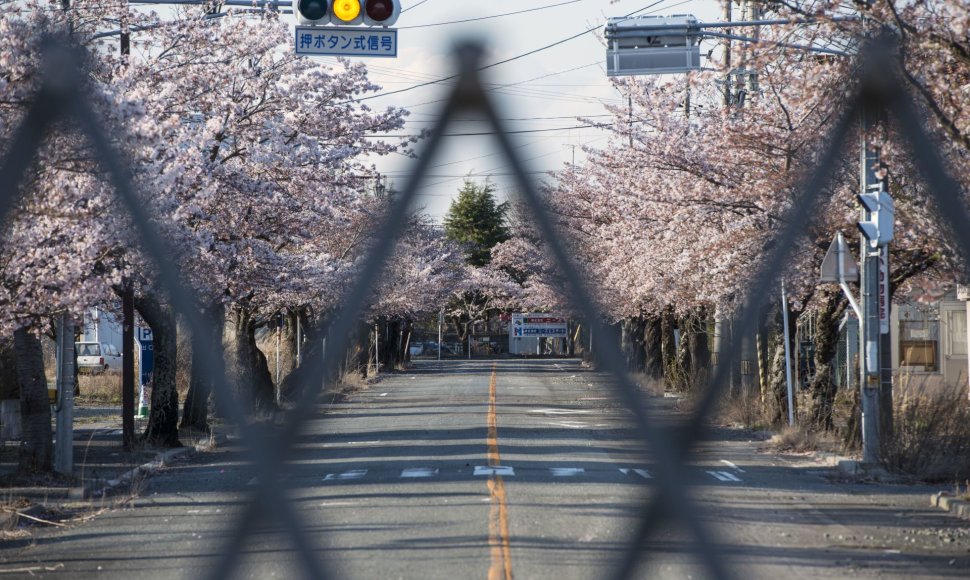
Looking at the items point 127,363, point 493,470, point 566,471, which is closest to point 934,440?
point 566,471

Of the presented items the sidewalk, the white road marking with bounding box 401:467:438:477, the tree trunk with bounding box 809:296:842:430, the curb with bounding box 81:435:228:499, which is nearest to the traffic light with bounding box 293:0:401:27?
the sidewalk

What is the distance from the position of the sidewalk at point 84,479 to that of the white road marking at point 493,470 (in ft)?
10.5

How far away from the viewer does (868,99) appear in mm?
1567

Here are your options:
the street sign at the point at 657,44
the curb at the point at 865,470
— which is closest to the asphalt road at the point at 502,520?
the curb at the point at 865,470

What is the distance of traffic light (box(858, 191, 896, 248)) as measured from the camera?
4.61 m

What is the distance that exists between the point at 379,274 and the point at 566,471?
11.8 meters

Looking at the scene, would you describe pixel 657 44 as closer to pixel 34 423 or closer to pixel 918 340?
pixel 34 423

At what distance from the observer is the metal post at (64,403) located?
12.8 m

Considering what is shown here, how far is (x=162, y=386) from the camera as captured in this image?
16.7m

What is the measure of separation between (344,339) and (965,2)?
8.48 metres

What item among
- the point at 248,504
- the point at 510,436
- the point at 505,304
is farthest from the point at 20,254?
the point at 505,304

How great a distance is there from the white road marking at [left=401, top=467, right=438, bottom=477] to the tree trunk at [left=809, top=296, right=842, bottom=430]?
671 cm

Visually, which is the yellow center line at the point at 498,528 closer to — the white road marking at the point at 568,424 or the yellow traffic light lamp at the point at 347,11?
the white road marking at the point at 568,424

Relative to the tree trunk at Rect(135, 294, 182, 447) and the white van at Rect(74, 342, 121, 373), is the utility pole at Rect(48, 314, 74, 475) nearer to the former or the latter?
the tree trunk at Rect(135, 294, 182, 447)
